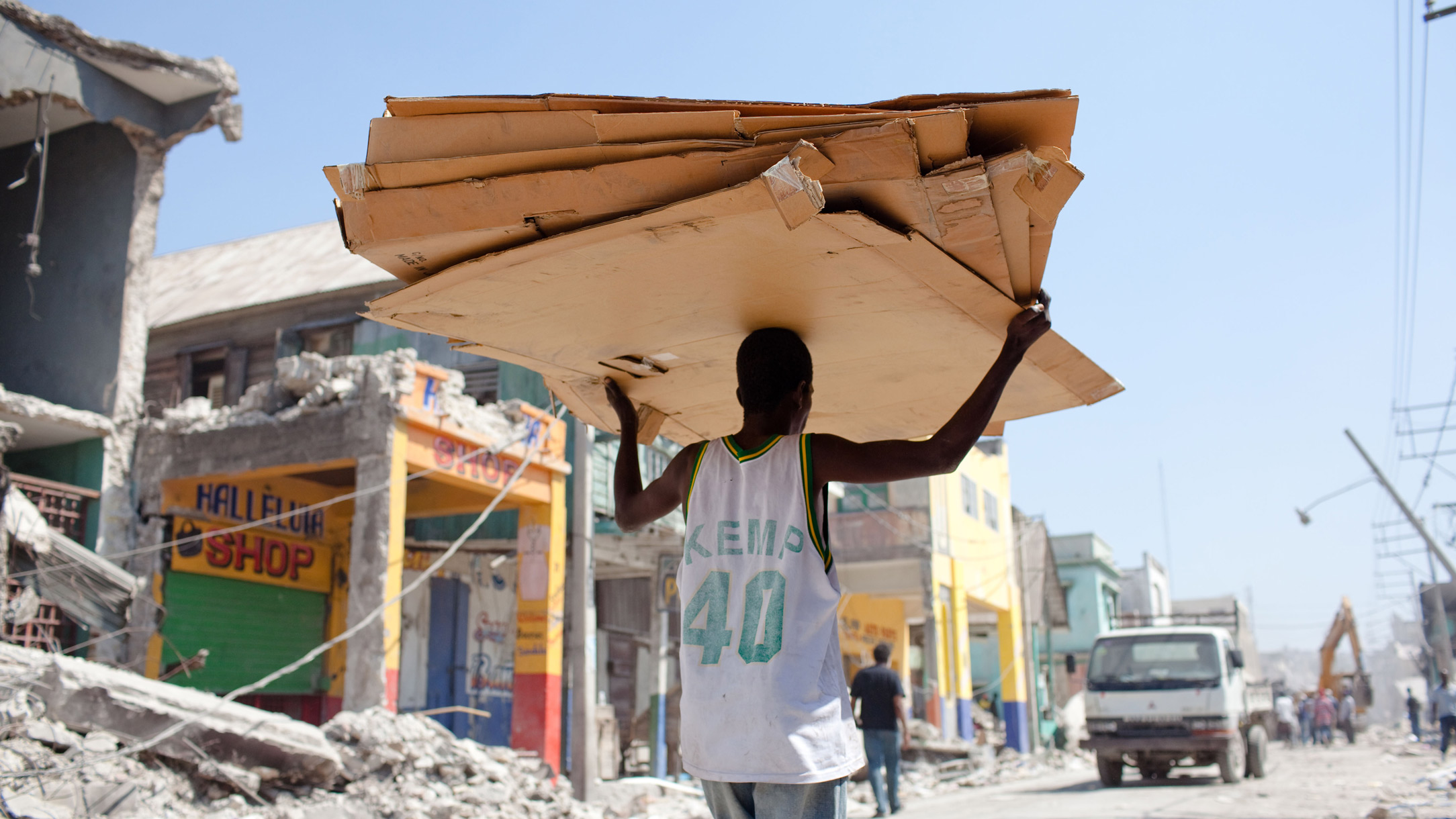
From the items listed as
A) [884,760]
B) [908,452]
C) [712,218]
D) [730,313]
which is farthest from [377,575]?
[712,218]

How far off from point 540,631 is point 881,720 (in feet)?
14.1

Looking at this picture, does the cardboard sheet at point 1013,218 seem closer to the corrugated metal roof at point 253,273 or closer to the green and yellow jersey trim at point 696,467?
the green and yellow jersey trim at point 696,467

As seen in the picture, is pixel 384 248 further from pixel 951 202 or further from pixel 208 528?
pixel 208 528

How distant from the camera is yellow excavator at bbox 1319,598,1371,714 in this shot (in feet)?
129

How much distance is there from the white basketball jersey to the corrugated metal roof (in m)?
16.0

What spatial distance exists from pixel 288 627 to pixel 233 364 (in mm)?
6517

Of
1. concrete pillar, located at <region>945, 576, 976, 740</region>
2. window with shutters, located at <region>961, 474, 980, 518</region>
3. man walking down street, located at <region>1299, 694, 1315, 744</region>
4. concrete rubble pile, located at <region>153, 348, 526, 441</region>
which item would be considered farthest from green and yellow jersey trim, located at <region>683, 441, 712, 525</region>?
man walking down street, located at <region>1299, 694, 1315, 744</region>

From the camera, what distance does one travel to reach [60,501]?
11031mm

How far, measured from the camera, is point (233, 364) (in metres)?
18.6

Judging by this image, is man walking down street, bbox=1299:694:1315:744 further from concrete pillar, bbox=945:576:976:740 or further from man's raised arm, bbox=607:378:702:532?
man's raised arm, bbox=607:378:702:532

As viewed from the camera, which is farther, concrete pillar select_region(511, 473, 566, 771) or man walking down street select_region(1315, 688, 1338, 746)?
man walking down street select_region(1315, 688, 1338, 746)

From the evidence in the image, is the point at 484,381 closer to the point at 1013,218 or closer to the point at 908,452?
the point at 908,452

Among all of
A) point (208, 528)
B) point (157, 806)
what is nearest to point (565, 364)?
point (157, 806)

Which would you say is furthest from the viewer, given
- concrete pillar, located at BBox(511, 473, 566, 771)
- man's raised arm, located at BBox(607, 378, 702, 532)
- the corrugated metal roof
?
the corrugated metal roof
